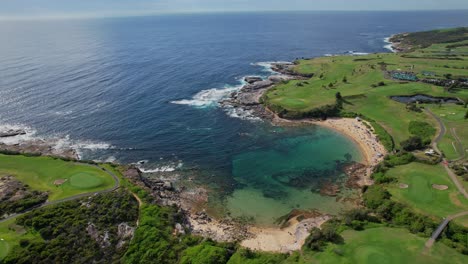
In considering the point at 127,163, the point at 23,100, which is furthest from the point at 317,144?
the point at 23,100

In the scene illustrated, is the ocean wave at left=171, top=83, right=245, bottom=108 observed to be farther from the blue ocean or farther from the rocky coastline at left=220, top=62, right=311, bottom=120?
the rocky coastline at left=220, top=62, right=311, bottom=120

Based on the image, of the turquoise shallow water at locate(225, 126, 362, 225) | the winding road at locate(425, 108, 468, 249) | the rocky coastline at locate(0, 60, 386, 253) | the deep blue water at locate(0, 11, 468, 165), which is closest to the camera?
the winding road at locate(425, 108, 468, 249)

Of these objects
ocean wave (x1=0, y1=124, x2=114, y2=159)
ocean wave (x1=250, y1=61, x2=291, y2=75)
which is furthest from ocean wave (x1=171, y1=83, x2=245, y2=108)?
ocean wave (x1=0, y1=124, x2=114, y2=159)

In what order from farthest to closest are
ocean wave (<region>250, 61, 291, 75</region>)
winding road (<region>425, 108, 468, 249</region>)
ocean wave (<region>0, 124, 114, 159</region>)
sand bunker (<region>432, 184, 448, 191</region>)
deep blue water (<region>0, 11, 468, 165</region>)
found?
ocean wave (<region>250, 61, 291, 75</region>) → deep blue water (<region>0, 11, 468, 165</region>) → ocean wave (<region>0, 124, 114, 159</region>) → sand bunker (<region>432, 184, 448, 191</region>) → winding road (<region>425, 108, 468, 249</region>)

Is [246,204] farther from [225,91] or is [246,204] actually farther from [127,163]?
[225,91]

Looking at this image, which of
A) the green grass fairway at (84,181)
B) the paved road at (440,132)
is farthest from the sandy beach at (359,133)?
the green grass fairway at (84,181)

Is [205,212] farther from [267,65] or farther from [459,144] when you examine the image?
[267,65]
